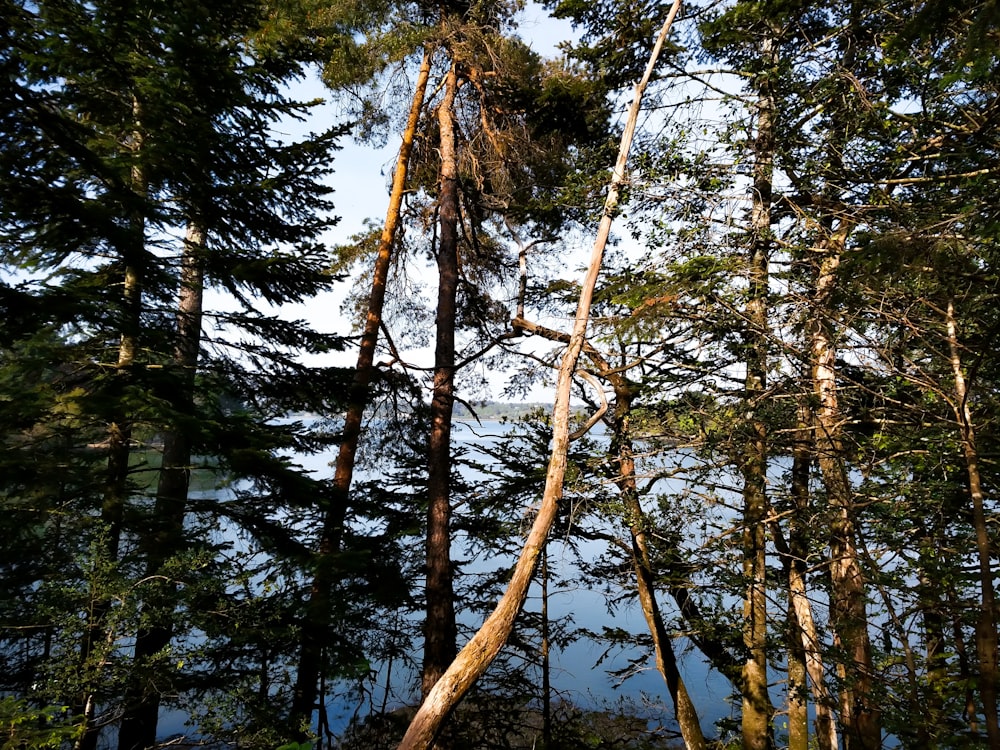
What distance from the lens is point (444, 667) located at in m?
5.92

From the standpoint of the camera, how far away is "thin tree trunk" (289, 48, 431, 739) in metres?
5.53

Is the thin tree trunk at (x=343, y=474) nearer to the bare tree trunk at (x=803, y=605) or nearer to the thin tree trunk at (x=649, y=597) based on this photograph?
the thin tree trunk at (x=649, y=597)

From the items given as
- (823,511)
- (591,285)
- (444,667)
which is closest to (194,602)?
(444,667)

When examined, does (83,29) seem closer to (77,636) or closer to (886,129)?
(77,636)

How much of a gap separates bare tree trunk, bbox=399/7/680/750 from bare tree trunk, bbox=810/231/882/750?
2306 mm

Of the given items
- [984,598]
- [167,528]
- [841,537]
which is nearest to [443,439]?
[167,528]

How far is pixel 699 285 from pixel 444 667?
219 inches

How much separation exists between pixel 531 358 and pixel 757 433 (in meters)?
3.94

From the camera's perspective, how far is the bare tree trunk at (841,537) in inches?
176

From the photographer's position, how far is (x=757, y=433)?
533 centimetres

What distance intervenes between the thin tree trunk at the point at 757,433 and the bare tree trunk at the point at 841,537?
52cm

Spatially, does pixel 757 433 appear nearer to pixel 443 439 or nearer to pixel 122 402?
pixel 443 439

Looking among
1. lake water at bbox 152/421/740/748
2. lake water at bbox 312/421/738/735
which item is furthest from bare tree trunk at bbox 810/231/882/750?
lake water at bbox 152/421/740/748

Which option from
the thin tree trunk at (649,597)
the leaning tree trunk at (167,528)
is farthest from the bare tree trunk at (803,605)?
the leaning tree trunk at (167,528)
